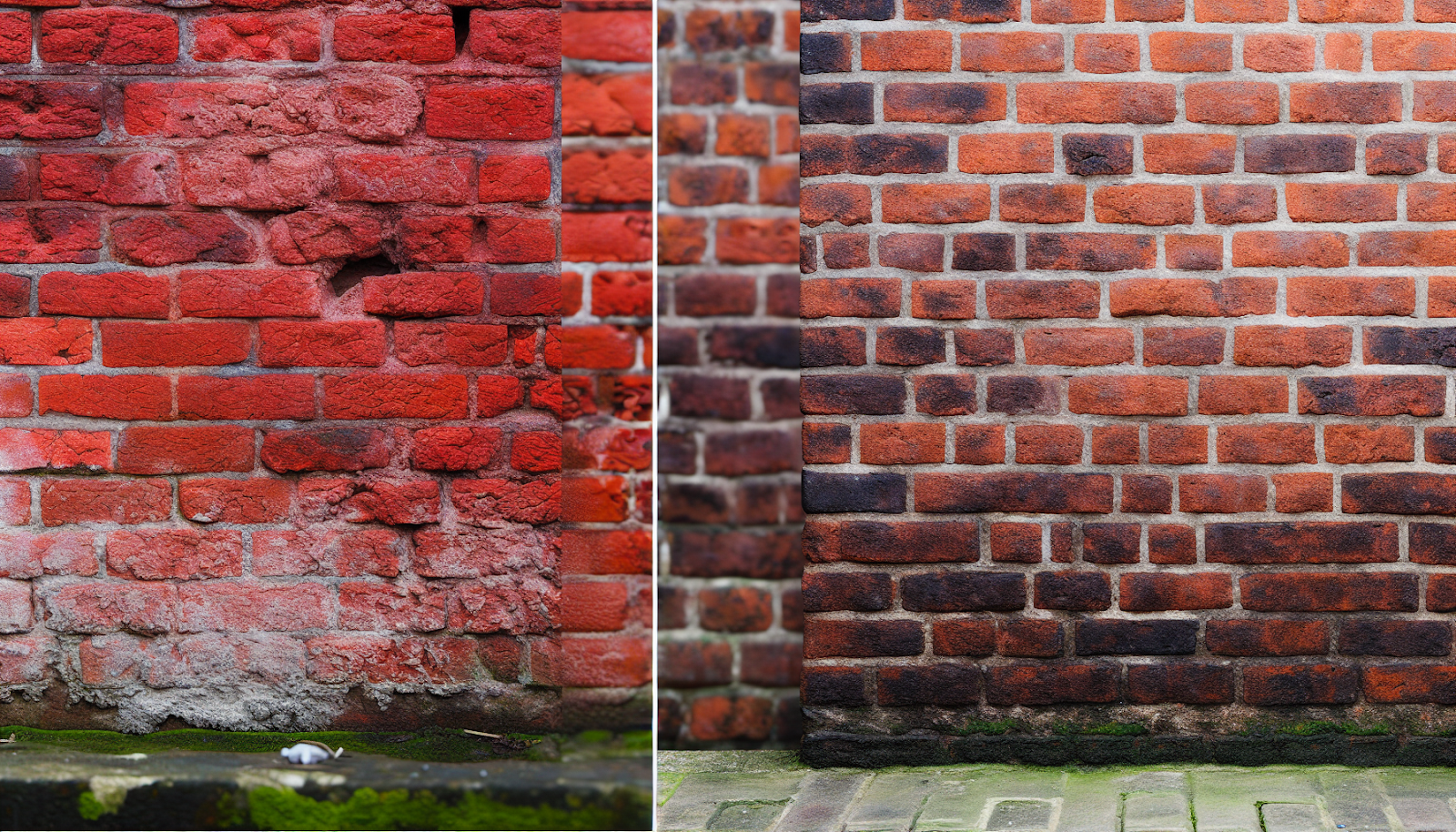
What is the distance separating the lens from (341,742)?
71.2 inches

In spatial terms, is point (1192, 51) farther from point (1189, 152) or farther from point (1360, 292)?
point (1360, 292)

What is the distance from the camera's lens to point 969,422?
1.92 metres

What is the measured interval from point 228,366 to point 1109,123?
1575mm

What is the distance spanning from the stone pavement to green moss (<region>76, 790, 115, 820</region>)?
91cm

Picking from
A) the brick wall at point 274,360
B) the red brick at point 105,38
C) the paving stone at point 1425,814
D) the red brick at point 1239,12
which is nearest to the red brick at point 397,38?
the brick wall at point 274,360

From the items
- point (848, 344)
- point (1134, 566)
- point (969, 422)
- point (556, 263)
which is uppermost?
point (556, 263)

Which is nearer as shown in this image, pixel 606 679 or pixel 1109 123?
pixel 606 679

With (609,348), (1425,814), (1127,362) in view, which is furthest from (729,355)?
(1425,814)

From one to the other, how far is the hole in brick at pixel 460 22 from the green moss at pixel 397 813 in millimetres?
1242

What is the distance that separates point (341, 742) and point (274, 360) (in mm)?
658

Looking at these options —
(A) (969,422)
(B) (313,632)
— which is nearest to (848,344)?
(A) (969,422)

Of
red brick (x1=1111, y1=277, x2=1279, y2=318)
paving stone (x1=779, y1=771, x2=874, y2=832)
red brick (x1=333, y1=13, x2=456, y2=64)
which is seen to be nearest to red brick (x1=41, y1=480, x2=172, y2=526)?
red brick (x1=333, y1=13, x2=456, y2=64)

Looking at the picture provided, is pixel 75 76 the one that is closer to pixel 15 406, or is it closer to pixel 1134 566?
pixel 15 406

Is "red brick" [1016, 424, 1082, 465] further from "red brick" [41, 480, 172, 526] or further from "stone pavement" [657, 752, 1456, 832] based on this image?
"red brick" [41, 480, 172, 526]
